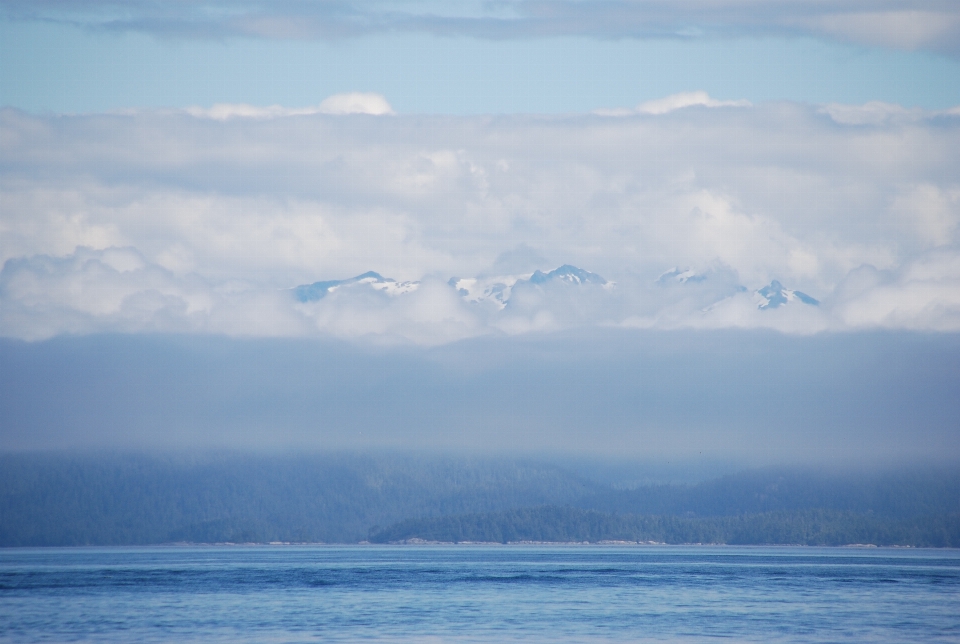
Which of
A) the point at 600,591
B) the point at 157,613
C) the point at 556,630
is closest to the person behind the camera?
the point at 556,630

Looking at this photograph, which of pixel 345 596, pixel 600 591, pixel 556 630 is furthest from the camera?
pixel 600 591

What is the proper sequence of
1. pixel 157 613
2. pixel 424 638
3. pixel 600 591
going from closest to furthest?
pixel 424 638 < pixel 157 613 < pixel 600 591

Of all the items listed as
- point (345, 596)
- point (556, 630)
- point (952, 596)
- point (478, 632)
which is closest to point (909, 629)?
point (556, 630)

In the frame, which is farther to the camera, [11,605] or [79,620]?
[11,605]

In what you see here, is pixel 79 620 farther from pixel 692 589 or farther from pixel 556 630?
pixel 692 589

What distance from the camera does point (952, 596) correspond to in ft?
567

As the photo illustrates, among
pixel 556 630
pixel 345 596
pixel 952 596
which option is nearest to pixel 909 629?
pixel 556 630

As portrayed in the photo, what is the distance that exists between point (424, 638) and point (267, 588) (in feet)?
283

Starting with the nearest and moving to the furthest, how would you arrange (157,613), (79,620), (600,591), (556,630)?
(556,630), (79,620), (157,613), (600,591)

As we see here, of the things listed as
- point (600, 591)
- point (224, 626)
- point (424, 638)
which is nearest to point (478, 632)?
point (424, 638)

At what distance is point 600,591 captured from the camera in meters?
187

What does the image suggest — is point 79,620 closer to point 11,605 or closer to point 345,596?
point 11,605

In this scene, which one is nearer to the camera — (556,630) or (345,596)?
(556,630)

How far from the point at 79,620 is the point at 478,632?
144 feet
